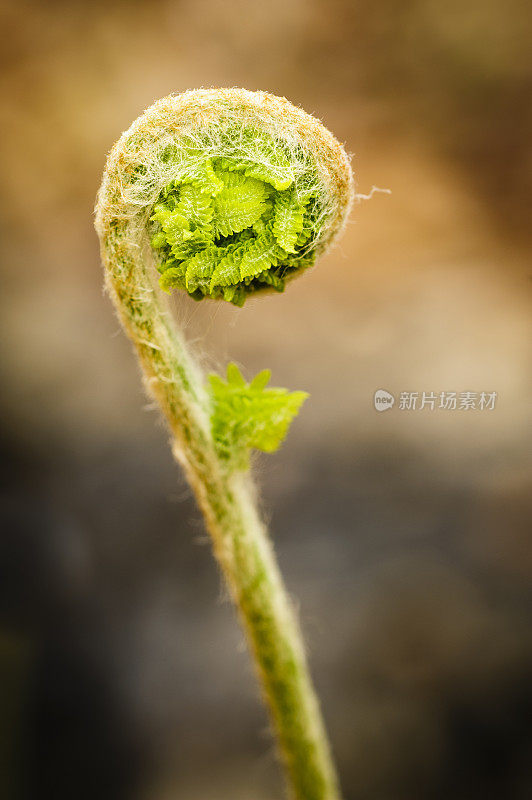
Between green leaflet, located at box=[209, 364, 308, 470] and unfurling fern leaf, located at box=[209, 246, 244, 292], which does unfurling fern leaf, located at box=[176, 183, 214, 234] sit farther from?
green leaflet, located at box=[209, 364, 308, 470]

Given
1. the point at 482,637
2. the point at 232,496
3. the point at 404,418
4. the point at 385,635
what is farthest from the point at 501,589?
the point at 232,496

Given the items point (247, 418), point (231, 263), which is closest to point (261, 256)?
point (231, 263)

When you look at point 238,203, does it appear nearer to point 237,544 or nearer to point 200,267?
point 200,267

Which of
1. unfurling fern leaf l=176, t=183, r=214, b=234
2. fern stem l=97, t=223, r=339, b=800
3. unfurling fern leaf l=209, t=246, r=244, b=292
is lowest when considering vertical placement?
fern stem l=97, t=223, r=339, b=800

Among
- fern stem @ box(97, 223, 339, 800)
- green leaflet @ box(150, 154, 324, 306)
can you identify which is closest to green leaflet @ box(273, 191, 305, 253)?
green leaflet @ box(150, 154, 324, 306)

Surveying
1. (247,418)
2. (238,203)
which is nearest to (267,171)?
(238,203)

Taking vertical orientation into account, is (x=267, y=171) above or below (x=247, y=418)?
above

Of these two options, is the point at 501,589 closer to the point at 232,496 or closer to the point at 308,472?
the point at 308,472
